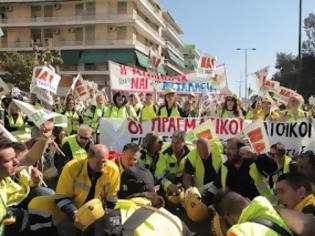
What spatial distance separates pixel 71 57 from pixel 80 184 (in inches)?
2262

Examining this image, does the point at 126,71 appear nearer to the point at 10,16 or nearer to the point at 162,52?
the point at 10,16

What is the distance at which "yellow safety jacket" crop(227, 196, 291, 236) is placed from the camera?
7.57 feet

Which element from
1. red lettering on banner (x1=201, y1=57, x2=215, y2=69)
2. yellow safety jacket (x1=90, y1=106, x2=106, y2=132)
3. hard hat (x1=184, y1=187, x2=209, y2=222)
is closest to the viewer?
hard hat (x1=184, y1=187, x2=209, y2=222)

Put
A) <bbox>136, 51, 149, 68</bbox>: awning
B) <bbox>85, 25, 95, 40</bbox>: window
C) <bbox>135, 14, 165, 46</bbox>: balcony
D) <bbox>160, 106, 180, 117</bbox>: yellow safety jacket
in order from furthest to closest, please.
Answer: <bbox>135, 14, 165, 46</bbox>: balcony < <bbox>85, 25, 95, 40</bbox>: window < <bbox>136, 51, 149, 68</bbox>: awning < <bbox>160, 106, 180, 117</bbox>: yellow safety jacket

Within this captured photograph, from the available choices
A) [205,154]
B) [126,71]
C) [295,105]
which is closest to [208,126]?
[205,154]

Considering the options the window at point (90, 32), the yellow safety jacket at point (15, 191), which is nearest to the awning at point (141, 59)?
the window at point (90, 32)

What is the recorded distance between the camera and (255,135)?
287 inches

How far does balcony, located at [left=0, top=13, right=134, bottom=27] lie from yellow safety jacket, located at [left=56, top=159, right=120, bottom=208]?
186ft

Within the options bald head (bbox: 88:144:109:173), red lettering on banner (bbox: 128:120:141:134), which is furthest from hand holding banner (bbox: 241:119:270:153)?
bald head (bbox: 88:144:109:173)

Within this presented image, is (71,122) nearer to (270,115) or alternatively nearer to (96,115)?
(96,115)

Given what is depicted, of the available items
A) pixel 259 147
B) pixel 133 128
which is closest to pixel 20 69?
pixel 133 128

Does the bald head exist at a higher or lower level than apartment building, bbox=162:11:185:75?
lower

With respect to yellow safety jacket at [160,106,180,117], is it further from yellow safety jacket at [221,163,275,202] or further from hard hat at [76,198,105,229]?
hard hat at [76,198,105,229]

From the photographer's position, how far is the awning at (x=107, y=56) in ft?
196
